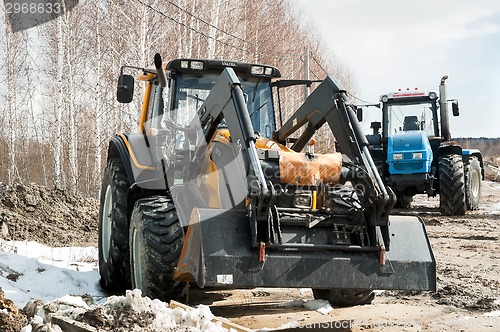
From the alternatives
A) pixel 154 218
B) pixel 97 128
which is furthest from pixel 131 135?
pixel 97 128

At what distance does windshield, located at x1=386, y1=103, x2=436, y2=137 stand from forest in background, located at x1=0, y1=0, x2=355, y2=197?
4.95m

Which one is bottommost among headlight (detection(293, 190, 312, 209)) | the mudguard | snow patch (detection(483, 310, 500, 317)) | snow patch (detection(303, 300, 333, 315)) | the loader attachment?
snow patch (detection(483, 310, 500, 317))

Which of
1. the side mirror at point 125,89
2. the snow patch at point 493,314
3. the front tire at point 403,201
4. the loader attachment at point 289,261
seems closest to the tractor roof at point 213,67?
the side mirror at point 125,89

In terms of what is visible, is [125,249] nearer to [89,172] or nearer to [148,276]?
[148,276]

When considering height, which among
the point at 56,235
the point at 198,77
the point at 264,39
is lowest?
the point at 56,235

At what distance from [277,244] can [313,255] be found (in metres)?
0.29

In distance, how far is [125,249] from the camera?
21.4 ft

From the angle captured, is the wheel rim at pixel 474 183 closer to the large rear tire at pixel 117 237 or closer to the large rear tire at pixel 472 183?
the large rear tire at pixel 472 183

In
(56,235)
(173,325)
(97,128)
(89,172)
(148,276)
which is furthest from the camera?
(89,172)

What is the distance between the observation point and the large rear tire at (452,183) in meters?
13.8

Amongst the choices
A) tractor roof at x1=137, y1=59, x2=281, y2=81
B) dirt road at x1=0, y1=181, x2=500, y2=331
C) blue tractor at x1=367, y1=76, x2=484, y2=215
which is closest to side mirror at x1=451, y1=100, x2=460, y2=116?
blue tractor at x1=367, y1=76, x2=484, y2=215

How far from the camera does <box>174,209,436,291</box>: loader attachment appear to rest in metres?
4.77

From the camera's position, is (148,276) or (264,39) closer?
(148,276)

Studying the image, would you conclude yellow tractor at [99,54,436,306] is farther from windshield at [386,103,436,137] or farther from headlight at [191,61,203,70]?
windshield at [386,103,436,137]
